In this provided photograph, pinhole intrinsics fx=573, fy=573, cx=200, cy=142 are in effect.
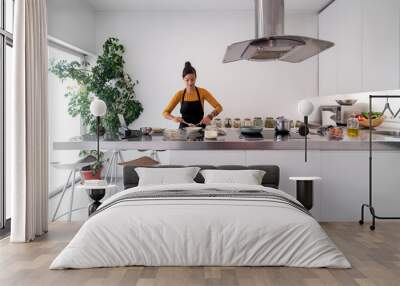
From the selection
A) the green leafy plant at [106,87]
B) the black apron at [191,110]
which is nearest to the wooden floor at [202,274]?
the black apron at [191,110]

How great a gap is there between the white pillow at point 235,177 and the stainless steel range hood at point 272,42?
50.2 inches

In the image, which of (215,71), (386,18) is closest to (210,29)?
(215,71)

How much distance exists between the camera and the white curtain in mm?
5031

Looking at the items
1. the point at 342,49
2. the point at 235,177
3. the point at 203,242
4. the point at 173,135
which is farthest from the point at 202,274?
the point at 342,49

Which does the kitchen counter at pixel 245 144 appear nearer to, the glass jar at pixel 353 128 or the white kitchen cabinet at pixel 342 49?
the glass jar at pixel 353 128

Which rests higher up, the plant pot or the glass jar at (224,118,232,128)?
the glass jar at (224,118,232,128)

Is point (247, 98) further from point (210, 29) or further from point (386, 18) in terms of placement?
point (386, 18)

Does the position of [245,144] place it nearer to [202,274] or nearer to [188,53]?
[202,274]

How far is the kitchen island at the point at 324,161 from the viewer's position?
585 centimetres

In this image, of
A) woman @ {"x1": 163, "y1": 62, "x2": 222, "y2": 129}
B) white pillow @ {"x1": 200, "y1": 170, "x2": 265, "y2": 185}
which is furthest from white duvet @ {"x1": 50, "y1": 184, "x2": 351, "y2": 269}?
woman @ {"x1": 163, "y1": 62, "x2": 222, "y2": 129}

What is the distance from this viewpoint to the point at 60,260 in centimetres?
409

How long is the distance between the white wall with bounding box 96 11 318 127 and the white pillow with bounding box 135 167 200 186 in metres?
4.51

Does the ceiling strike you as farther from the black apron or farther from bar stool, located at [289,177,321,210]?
bar stool, located at [289,177,321,210]

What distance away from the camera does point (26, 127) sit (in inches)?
201
